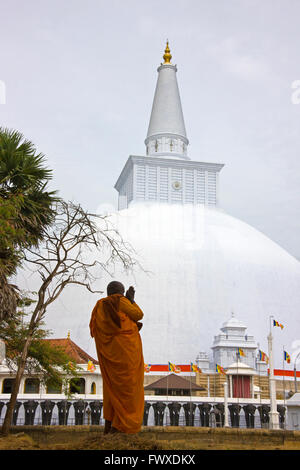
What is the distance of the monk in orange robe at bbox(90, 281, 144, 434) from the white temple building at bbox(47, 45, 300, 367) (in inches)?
1105

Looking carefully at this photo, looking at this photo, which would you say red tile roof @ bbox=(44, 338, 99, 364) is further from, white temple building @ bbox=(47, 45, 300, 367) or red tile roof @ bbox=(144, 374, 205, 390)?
red tile roof @ bbox=(144, 374, 205, 390)

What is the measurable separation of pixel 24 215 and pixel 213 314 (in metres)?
27.2

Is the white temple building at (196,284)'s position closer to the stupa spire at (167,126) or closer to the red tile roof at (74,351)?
the red tile roof at (74,351)

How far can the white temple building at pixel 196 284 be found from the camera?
38.7 meters

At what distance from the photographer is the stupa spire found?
56.5 metres

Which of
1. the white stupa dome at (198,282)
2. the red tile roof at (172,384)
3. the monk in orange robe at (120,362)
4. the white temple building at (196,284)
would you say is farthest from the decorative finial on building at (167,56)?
the monk in orange robe at (120,362)

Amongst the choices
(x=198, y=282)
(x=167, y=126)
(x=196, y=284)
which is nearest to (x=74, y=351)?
(x=196, y=284)

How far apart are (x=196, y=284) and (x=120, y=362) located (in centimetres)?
3189

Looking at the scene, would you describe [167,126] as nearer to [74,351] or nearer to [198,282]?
[198,282]

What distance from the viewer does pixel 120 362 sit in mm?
9719

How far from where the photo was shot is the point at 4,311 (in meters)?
14.8

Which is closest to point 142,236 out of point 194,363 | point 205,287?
point 205,287

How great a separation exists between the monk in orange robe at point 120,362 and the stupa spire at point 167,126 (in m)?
47.0

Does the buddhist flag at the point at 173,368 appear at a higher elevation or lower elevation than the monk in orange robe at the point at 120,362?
higher
